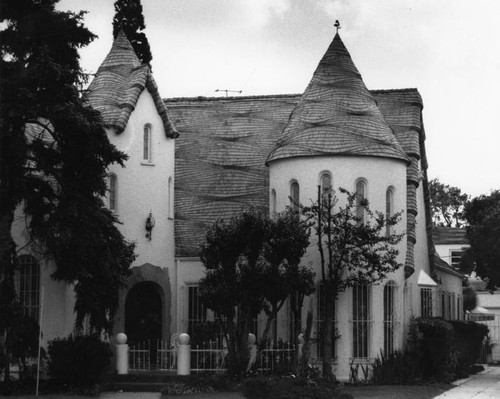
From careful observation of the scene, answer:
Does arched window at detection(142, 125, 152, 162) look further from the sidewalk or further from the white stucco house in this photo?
the sidewalk

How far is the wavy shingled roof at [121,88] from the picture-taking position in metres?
34.8

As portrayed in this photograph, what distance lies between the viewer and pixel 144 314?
35.8 metres

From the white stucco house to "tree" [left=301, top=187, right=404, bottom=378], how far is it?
3.58ft

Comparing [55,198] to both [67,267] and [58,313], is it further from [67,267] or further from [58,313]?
[58,313]

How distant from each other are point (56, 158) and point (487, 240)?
28.3 metres

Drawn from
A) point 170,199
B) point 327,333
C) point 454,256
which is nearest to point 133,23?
point 170,199

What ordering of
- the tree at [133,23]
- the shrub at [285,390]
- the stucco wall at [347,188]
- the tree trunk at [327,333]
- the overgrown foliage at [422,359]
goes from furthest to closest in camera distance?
the tree at [133,23] < the stucco wall at [347,188] < the overgrown foliage at [422,359] < the tree trunk at [327,333] < the shrub at [285,390]

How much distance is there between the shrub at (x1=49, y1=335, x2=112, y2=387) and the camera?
28516mm

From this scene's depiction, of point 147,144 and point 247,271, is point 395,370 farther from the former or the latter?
point 147,144

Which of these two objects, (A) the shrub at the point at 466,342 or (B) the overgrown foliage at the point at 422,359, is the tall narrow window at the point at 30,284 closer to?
(B) the overgrown foliage at the point at 422,359

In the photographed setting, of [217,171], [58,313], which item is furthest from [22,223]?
[217,171]

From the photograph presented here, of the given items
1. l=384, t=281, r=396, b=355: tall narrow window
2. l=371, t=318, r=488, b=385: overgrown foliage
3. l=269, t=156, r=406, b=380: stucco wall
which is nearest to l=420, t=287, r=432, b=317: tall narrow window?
l=371, t=318, r=488, b=385: overgrown foliage

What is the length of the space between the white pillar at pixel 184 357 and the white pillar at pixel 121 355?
5.08ft

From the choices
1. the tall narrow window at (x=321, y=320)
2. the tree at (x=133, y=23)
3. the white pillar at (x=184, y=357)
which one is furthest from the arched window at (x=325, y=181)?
the tree at (x=133, y=23)
